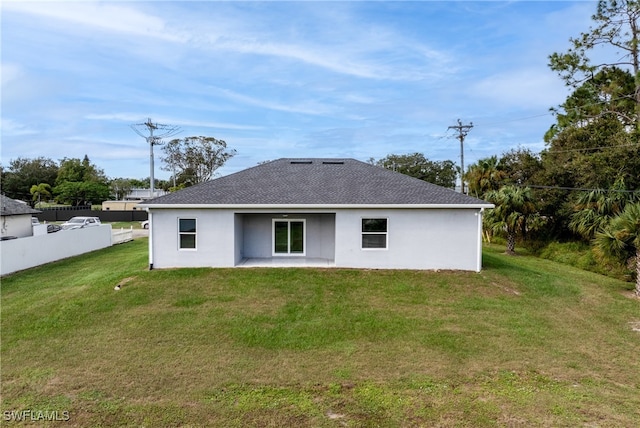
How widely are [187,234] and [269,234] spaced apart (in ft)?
11.0

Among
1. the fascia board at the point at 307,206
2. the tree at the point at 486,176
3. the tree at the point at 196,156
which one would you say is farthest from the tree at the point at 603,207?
the tree at the point at 196,156

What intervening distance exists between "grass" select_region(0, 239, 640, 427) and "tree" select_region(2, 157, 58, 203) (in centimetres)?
7079

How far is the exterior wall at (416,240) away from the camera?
1344cm

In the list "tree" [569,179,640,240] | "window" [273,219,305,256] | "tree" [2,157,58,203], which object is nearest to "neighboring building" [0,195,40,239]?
"window" [273,219,305,256]

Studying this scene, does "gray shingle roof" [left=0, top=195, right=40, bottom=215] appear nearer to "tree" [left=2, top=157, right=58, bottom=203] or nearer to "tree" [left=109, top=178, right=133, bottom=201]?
"tree" [left=2, top=157, right=58, bottom=203]

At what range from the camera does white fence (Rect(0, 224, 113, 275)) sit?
599 inches

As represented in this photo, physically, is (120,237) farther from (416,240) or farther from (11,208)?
(416,240)

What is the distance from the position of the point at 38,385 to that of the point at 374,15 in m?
17.1

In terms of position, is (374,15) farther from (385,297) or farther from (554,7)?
(385,297)

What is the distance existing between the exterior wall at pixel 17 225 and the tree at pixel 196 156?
27.6m

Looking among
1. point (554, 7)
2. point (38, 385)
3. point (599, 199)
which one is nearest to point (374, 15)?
point (554, 7)

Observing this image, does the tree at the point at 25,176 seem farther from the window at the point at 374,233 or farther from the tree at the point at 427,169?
the window at the point at 374,233

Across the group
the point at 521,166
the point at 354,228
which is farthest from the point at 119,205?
the point at 521,166

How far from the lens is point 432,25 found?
55.6 feet
